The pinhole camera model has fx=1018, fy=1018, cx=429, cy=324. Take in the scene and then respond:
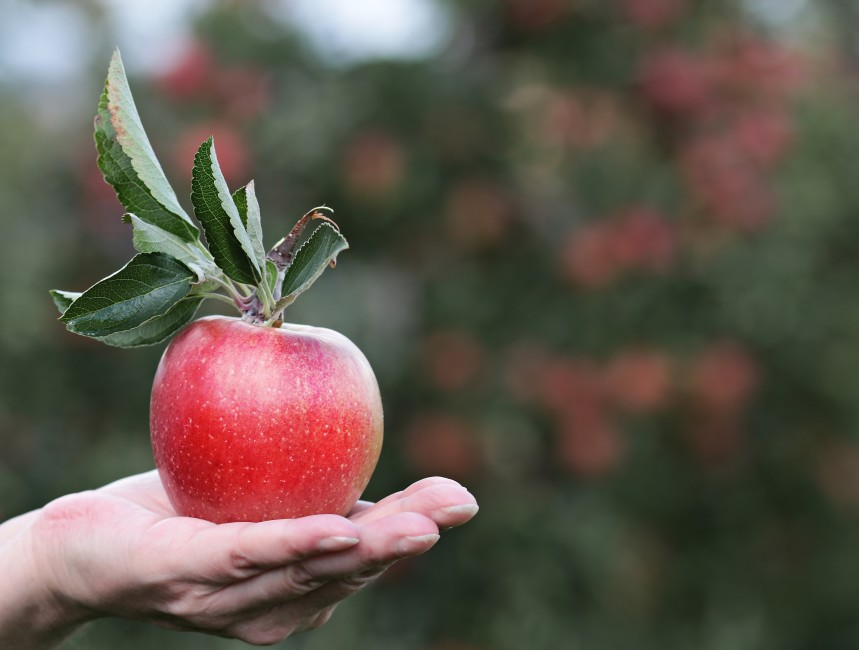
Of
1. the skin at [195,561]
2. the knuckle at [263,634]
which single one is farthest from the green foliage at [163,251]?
the knuckle at [263,634]

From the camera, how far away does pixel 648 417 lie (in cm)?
416

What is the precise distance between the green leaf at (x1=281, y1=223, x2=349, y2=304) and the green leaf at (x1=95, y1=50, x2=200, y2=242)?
0.13m

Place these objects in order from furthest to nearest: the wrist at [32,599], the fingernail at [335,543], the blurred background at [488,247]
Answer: the blurred background at [488,247] < the wrist at [32,599] < the fingernail at [335,543]

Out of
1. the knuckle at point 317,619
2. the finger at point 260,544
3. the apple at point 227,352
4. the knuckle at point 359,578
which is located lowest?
the knuckle at point 317,619

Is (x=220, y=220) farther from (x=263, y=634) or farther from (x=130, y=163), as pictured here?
(x=263, y=634)

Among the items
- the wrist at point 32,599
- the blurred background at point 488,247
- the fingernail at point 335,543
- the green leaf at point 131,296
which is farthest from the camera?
the blurred background at point 488,247

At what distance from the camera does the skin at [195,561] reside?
1.01 meters

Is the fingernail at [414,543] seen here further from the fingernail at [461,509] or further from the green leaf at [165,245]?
the green leaf at [165,245]

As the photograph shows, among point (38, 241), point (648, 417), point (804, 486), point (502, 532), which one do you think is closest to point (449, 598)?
point (502, 532)

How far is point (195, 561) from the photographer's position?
106 centimetres

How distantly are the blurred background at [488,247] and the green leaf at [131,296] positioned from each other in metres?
1.96

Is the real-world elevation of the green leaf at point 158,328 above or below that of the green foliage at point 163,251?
below

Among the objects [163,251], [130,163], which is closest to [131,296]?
[163,251]

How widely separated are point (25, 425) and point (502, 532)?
63.3 inches
